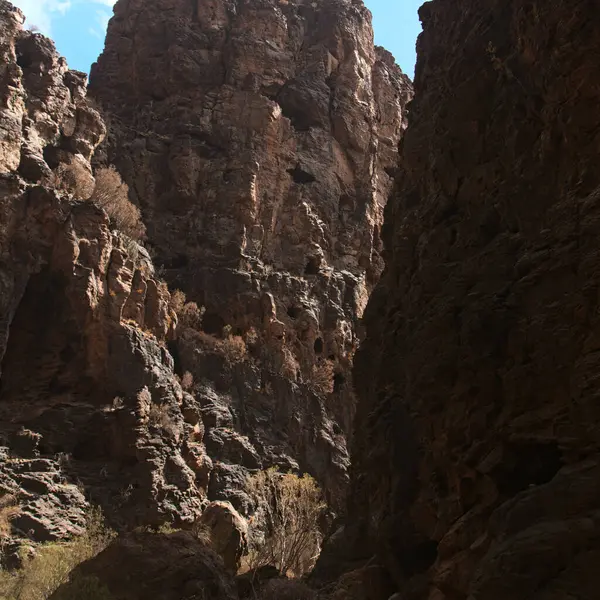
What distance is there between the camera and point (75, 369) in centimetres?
3184

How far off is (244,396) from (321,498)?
21.4ft

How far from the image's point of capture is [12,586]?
2034 cm

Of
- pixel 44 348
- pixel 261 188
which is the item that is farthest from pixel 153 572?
pixel 261 188

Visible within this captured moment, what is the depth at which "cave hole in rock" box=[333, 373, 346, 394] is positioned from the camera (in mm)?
44156

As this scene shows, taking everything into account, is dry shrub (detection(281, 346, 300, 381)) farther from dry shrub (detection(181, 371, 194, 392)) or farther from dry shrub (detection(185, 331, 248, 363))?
dry shrub (detection(181, 371, 194, 392))

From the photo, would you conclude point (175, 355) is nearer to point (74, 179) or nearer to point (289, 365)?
point (289, 365)

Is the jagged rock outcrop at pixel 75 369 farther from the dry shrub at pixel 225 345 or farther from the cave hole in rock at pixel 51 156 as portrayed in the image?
the dry shrub at pixel 225 345

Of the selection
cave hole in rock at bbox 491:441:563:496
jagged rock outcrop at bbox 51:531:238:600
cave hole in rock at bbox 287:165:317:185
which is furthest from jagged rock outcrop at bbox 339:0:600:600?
cave hole in rock at bbox 287:165:317:185

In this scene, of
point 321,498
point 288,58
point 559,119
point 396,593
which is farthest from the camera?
Result: point 288,58

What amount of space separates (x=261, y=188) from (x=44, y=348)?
64.9 feet

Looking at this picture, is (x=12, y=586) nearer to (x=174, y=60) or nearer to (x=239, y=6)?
(x=174, y=60)

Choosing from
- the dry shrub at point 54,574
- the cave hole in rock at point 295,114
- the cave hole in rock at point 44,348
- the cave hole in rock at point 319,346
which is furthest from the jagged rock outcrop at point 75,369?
the cave hole in rock at point 295,114

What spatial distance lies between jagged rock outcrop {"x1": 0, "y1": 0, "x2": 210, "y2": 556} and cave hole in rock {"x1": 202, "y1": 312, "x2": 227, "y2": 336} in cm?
570

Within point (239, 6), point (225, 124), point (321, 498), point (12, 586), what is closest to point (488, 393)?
point (12, 586)
